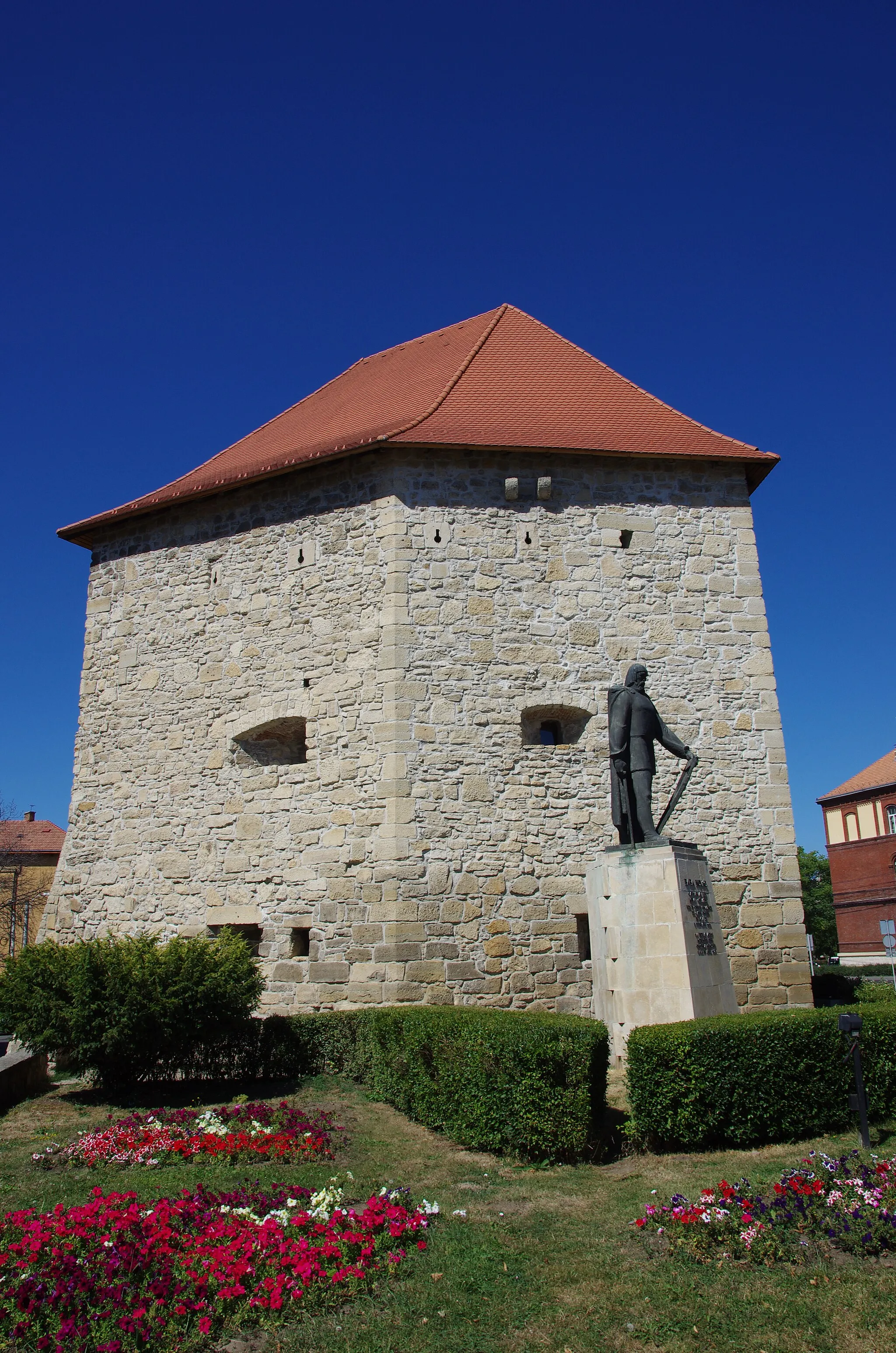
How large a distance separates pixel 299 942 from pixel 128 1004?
2.71 meters

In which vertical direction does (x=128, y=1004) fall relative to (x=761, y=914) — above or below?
below

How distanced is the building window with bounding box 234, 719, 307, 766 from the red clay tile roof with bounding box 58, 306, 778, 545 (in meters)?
2.99

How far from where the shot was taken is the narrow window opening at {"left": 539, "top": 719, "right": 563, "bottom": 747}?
1055 centimetres

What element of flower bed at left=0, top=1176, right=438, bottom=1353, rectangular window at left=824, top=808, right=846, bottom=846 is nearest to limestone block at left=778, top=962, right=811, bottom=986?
flower bed at left=0, top=1176, right=438, bottom=1353

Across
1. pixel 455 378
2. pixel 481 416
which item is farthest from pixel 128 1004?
pixel 455 378

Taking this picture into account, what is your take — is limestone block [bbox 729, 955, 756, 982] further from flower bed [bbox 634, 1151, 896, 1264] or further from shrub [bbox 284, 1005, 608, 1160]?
flower bed [bbox 634, 1151, 896, 1264]

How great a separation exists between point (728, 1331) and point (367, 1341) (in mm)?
1286

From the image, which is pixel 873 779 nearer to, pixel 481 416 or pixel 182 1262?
pixel 481 416

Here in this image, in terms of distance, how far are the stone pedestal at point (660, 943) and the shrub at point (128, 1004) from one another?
3.24 metres

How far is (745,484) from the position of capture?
11539 millimetres

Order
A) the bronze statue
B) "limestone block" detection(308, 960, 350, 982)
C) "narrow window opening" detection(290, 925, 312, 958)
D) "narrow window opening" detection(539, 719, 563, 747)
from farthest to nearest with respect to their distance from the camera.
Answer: "narrow window opening" detection(539, 719, 563, 747) → "narrow window opening" detection(290, 925, 312, 958) → "limestone block" detection(308, 960, 350, 982) → the bronze statue

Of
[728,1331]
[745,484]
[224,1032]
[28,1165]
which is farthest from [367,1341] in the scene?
[745,484]

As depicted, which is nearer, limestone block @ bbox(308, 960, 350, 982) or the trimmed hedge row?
the trimmed hedge row

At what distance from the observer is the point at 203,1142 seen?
6.08m
